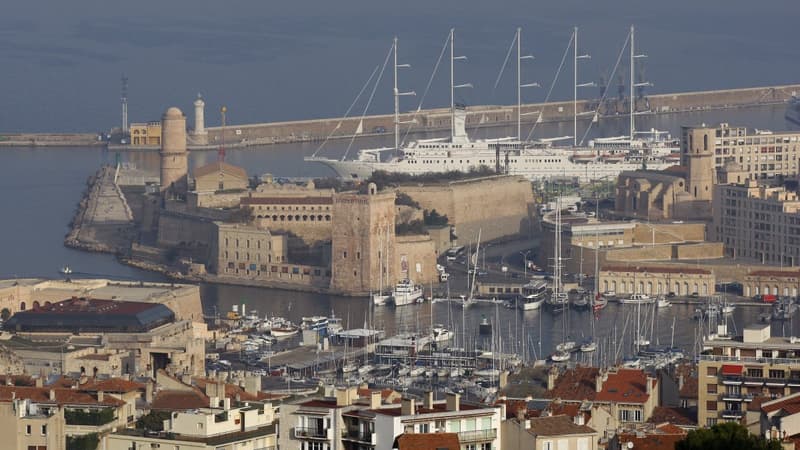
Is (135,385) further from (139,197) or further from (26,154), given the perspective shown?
(26,154)

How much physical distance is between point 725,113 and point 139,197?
2959 cm

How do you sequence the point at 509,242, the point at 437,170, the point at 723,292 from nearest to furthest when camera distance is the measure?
1. the point at 723,292
2. the point at 509,242
3. the point at 437,170

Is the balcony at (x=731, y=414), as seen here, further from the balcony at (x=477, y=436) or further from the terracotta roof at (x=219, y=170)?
the terracotta roof at (x=219, y=170)

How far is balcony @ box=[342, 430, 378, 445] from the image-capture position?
45.6 ft

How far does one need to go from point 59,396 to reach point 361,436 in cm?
462

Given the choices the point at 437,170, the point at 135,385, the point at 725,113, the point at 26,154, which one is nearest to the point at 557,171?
the point at 437,170

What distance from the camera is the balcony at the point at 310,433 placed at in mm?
14258

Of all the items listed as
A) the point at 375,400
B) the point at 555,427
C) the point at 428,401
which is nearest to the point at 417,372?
the point at 555,427

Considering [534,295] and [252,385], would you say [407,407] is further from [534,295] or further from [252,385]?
[534,295]

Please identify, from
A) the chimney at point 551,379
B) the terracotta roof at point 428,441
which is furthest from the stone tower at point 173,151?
the terracotta roof at point 428,441

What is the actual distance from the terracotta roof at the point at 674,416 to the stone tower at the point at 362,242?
18.2m

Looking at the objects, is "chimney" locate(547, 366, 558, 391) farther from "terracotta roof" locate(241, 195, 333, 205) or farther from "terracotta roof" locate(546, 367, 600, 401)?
"terracotta roof" locate(241, 195, 333, 205)

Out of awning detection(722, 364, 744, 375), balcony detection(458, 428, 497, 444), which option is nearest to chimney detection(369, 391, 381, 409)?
balcony detection(458, 428, 497, 444)

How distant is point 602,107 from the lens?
72.9m
